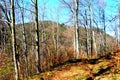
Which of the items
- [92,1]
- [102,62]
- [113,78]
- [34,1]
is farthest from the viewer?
[92,1]

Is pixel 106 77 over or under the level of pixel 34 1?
under

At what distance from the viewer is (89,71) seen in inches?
410

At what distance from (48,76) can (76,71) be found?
121cm

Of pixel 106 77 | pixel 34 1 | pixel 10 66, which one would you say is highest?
pixel 34 1

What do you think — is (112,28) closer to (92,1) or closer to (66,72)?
(92,1)

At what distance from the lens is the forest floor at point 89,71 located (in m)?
9.80

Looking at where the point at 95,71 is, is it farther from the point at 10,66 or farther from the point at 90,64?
the point at 10,66

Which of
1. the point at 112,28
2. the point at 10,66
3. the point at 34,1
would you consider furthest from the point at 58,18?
the point at 34,1

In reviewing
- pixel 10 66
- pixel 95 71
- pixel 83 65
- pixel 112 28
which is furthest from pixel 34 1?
pixel 112 28

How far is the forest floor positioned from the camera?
9.80 m

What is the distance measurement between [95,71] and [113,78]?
113 centimetres

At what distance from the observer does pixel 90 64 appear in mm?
11312

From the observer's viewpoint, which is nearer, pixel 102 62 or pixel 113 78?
pixel 113 78

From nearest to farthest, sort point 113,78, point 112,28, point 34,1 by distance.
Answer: point 113,78, point 34,1, point 112,28
